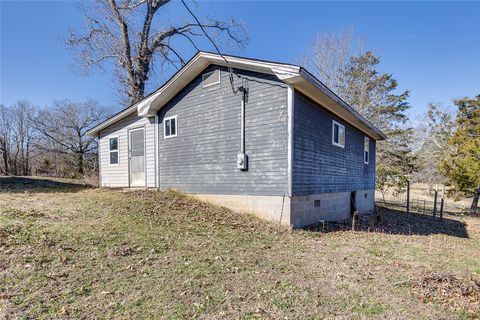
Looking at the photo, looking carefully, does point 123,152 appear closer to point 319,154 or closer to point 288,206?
point 288,206

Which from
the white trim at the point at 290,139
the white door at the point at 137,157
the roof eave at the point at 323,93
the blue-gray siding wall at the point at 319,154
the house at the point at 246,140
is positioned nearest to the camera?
the roof eave at the point at 323,93

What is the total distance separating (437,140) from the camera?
103 feet

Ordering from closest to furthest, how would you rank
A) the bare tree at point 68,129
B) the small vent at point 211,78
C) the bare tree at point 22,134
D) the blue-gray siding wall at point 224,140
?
the blue-gray siding wall at point 224,140 → the small vent at point 211,78 → the bare tree at point 68,129 → the bare tree at point 22,134

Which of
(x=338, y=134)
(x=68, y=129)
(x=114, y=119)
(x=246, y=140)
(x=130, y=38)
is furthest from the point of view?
(x=68, y=129)

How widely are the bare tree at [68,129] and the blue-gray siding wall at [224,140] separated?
63.9ft

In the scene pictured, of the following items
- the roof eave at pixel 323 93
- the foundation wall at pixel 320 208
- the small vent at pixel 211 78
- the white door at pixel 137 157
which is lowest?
the foundation wall at pixel 320 208

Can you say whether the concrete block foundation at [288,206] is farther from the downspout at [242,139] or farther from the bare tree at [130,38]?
the bare tree at [130,38]

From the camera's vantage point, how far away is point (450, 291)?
12.9 feet

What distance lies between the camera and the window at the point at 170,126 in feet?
35.4

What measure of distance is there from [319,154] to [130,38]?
15.7 m

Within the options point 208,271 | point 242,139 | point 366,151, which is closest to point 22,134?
point 242,139

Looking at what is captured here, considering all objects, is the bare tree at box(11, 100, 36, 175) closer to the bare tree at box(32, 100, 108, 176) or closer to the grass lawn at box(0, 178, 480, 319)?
the bare tree at box(32, 100, 108, 176)

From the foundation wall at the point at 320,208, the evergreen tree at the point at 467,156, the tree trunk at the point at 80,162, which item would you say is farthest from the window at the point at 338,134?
the tree trunk at the point at 80,162

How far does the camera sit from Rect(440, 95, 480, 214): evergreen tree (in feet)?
61.5
